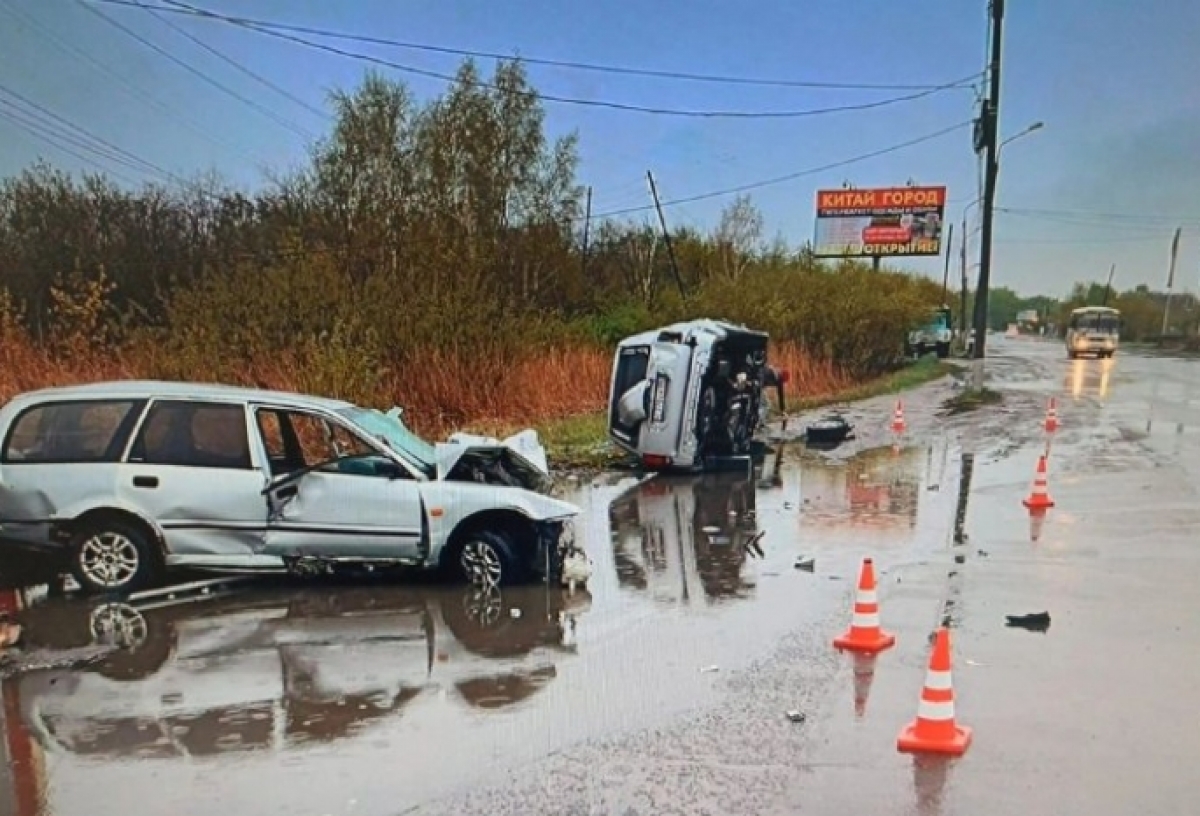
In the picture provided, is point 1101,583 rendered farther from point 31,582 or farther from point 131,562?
point 31,582

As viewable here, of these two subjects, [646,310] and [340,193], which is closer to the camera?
[340,193]

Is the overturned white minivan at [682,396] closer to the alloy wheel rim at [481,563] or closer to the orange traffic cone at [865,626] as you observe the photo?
the alloy wheel rim at [481,563]

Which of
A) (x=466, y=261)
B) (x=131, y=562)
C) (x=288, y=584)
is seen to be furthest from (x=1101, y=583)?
(x=466, y=261)

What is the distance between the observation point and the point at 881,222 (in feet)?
190

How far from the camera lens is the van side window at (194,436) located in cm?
759

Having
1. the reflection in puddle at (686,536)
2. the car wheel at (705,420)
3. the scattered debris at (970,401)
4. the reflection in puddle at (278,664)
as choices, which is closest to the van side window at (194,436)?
the reflection in puddle at (278,664)

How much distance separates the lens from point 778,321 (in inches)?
1129

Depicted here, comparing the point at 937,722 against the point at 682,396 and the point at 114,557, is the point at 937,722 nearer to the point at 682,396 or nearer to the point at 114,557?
the point at 114,557

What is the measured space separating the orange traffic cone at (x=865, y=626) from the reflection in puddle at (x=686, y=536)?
60.1 inches

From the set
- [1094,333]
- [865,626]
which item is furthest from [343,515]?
[1094,333]

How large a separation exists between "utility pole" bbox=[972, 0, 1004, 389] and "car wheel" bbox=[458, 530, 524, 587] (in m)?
20.0

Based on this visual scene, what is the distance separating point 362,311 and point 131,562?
9.88 meters

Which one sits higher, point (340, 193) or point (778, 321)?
point (340, 193)

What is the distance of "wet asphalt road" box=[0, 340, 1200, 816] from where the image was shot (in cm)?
435
